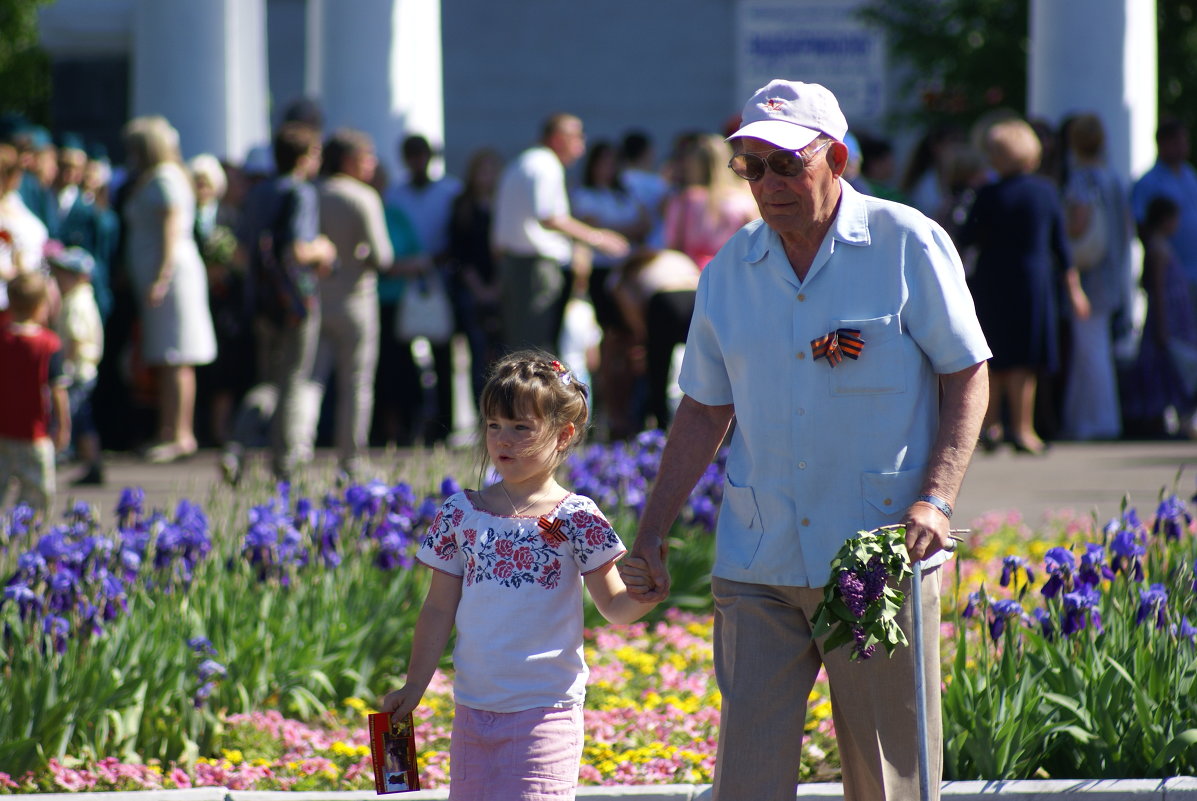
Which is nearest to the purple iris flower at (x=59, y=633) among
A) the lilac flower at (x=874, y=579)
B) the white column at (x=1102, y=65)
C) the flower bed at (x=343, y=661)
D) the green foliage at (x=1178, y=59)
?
the flower bed at (x=343, y=661)

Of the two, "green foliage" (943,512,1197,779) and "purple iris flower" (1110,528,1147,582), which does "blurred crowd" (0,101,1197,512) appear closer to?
"purple iris flower" (1110,528,1147,582)

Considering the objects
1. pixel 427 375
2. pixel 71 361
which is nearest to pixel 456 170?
pixel 427 375

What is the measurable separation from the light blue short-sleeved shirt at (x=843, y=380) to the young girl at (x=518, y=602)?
1.13 feet

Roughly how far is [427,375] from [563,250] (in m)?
1.97

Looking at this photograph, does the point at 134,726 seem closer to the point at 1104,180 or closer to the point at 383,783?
the point at 383,783

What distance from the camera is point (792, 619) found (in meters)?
3.43

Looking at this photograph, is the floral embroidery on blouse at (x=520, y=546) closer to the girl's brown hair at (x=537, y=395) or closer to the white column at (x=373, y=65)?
the girl's brown hair at (x=537, y=395)

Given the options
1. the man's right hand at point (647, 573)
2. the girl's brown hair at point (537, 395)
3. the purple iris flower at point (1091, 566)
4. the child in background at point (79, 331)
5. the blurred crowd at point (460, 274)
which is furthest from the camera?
the child in background at point (79, 331)

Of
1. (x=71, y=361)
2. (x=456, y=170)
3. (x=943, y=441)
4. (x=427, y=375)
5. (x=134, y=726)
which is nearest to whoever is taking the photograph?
(x=943, y=441)

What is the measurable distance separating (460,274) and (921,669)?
330 inches

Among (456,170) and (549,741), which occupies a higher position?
(456,170)

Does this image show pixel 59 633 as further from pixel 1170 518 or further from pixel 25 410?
pixel 1170 518

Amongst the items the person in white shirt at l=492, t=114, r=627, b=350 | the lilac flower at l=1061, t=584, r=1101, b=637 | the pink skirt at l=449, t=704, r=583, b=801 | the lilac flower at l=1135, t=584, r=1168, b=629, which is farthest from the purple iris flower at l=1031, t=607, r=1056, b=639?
the person in white shirt at l=492, t=114, r=627, b=350

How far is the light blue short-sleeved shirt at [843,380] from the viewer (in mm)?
3336
